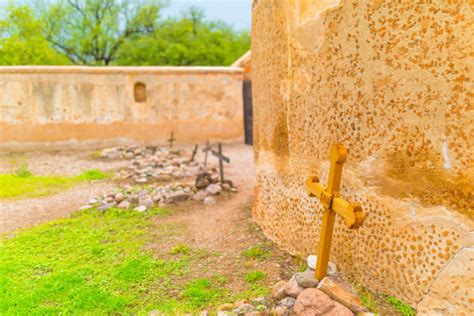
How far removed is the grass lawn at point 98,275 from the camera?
3660mm

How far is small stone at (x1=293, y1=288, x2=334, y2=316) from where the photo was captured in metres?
3.05

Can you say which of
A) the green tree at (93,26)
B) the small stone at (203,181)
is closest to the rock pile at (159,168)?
the small stone at (203,181)

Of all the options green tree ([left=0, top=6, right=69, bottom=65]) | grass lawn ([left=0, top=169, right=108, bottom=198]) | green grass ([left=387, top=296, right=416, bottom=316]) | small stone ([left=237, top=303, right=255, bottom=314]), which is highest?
green tree ([left=0, top=6, right=69, bottom=65])

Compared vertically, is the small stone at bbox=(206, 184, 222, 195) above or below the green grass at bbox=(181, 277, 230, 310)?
above

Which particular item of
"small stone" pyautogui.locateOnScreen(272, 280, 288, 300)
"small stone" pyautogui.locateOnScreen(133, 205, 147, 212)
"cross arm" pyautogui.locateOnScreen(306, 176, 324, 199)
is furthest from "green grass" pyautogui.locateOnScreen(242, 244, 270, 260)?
"small stone" pyautogui.locateOnScreen(133, 205, 147, 212)

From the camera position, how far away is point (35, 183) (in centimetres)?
848

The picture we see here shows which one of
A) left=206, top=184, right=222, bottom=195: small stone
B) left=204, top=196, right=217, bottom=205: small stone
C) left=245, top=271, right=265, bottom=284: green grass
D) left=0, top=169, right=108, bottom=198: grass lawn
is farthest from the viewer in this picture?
left=0, top=169, right=108, bottom=198: grass lawn

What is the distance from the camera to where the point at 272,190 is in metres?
4.97

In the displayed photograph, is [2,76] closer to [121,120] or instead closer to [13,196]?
[121,120]

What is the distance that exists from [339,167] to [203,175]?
14.8ft

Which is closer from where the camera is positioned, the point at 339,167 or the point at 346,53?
the point at 339,167

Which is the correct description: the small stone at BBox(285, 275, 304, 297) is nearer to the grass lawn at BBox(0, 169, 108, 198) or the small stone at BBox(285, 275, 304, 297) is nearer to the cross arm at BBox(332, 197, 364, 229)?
the cross arm at BBox(332, 197, 364, 229)

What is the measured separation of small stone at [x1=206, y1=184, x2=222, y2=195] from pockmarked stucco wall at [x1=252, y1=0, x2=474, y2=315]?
274 cm

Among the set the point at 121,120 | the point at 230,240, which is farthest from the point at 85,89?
the point at 230,240
